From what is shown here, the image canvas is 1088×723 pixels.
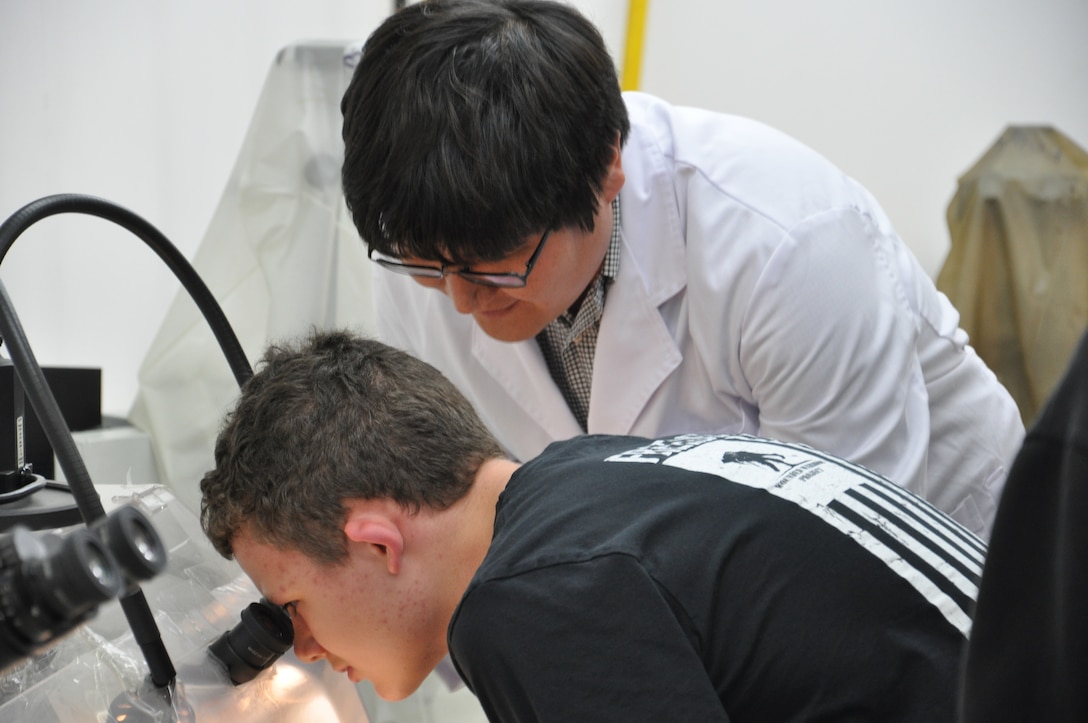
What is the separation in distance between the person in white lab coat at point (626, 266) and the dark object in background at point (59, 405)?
32cm

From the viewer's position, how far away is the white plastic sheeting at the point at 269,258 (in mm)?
1511

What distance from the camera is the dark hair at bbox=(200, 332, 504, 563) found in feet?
2.80

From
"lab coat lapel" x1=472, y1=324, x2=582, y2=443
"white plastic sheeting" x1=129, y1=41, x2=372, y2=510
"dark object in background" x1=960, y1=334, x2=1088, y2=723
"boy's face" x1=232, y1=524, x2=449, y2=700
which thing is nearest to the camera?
"dark object in background" x1=960, y1=334, x2=1088, y2=723

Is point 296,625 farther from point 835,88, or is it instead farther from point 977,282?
point 835,88

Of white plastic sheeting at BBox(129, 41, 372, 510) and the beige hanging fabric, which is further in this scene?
the beige hanging fabric

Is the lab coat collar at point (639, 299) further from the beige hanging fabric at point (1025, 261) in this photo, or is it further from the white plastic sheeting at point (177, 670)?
the beige hanging fabric at point (1025, 261)

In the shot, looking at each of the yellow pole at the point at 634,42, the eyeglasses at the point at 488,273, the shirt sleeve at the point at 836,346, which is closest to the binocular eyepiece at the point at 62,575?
the eyeglasses at the point at 488,273

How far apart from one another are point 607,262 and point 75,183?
3.43 feet

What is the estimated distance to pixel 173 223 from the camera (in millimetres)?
1834

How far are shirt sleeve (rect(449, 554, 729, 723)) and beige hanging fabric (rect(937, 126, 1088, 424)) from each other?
166 cm

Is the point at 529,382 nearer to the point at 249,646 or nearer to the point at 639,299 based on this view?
the point at 639,299

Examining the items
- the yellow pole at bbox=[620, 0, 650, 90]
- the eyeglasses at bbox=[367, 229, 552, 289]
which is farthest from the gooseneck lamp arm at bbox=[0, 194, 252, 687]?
the yellow pole at bbox=[620, 0, 650, 90]

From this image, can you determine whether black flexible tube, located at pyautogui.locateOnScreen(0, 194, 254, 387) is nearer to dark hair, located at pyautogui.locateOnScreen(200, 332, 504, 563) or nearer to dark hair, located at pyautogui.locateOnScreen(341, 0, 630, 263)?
dark hair, located at pyautogui.locateOnScreen(200, 332, 504, 563)

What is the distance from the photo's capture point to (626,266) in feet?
3.71
